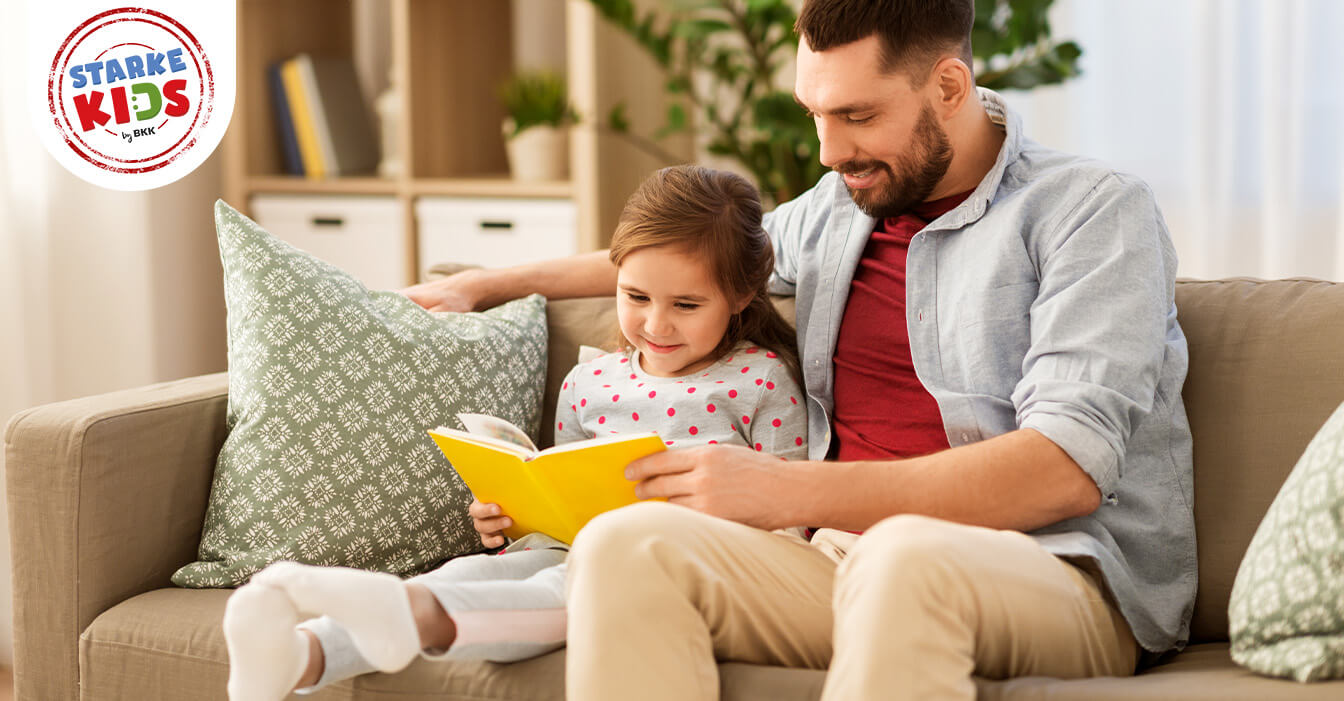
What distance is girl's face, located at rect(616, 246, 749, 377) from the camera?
5.04 ft

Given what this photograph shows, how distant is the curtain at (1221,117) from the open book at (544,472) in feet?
5.43

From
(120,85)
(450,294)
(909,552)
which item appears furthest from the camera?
(120,85)

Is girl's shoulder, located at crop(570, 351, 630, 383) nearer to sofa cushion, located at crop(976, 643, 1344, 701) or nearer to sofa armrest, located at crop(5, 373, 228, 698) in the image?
sofa armrest, located at crop(5, 373, 228, 698)

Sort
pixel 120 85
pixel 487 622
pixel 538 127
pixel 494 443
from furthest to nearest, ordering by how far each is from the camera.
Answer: pixel 538 127, pixel 120 85, pixel 494 443, pixel 487 622

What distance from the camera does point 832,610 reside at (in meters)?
1.28

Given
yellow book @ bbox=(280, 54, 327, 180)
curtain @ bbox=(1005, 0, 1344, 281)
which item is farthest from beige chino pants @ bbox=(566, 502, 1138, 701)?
yellow book @ bbox=(280, 54, 327, 180)

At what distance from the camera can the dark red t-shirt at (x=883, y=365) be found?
1.49 meters

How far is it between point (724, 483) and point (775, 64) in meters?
1.63

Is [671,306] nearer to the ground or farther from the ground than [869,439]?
farther from the ground

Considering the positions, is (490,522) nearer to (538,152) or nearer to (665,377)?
(665,377)

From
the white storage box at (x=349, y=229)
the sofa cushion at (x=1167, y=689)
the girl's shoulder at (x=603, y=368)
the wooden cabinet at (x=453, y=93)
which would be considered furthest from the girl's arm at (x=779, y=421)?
the white storage box at (x=349, y=229)

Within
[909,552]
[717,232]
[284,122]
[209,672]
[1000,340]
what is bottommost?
[209,672]

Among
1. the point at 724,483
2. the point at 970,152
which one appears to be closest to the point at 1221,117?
the point at 970,152

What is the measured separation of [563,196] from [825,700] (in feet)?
6.28
